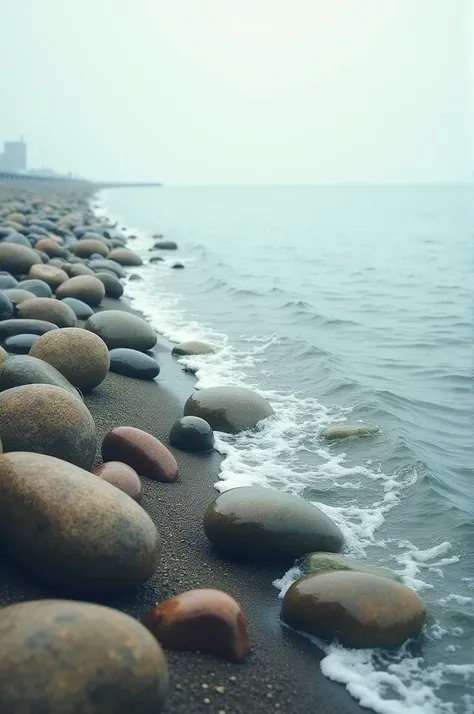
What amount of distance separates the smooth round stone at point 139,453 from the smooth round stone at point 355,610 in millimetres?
1459

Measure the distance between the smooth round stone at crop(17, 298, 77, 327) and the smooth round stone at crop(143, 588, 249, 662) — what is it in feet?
15.0

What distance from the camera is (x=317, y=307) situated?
13125 millimetres

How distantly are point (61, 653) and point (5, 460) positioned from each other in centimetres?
120

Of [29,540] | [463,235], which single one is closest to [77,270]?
[29,540]

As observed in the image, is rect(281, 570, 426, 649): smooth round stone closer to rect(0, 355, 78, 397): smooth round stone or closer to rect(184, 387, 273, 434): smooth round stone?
rect(0, 355, 78, 397): smooth round stone

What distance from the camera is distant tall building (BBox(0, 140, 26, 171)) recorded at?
472ft

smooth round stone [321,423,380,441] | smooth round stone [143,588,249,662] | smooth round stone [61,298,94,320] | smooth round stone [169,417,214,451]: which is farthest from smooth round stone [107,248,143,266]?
smooth round stone [143,588,249,662]

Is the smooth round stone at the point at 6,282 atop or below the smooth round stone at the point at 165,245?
atop

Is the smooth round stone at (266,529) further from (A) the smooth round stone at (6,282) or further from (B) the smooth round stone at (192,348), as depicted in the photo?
A: (A) the smooth round stone at (6,282)

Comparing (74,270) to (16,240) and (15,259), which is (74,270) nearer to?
(15,259)

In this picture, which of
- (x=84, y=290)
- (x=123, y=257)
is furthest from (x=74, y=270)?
(x=123, y=257)

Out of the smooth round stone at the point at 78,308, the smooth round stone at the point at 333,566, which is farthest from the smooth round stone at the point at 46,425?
the smooth round stone at the point at 78,308

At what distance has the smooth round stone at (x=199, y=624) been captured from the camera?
8.68 feet

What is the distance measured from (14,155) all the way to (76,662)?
518ft
